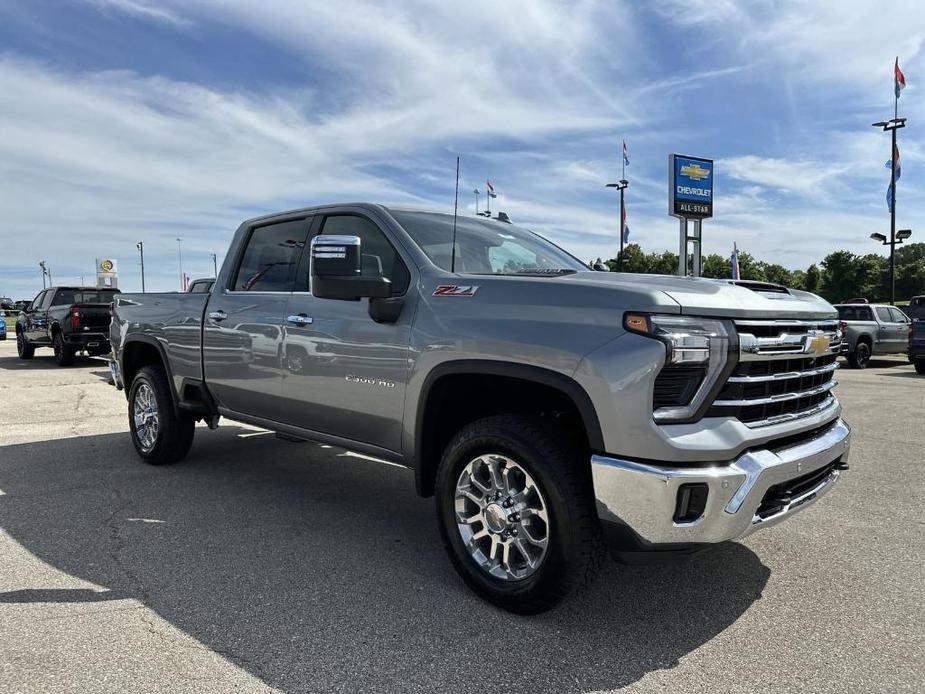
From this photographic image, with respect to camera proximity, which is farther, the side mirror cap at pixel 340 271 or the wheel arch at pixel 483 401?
the side mirror cap at pixel 340 271

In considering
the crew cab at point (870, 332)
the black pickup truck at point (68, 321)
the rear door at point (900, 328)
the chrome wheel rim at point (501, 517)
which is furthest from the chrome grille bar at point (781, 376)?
the rear door at point (900, 328)

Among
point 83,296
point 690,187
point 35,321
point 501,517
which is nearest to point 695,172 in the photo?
point 690,187

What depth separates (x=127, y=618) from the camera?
3.12 m

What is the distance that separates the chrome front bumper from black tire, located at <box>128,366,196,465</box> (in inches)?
162

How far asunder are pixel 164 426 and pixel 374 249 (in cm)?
277

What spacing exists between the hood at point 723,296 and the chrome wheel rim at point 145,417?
4.11 metres

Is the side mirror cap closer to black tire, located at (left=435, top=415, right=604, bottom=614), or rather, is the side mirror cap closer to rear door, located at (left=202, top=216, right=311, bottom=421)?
black tire, located at (left=435, top=415, right=604, bottom=614)

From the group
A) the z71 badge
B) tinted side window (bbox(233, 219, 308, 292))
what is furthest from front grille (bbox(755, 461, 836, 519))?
tinted side window (bbox(233, 219, 308, 292))

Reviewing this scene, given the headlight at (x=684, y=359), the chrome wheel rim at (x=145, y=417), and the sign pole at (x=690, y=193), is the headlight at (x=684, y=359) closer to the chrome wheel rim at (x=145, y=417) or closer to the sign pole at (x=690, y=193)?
the chrome wheel rim at (x=145, y=417)

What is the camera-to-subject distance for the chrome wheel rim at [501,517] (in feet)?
10.2

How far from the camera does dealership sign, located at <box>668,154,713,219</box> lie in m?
27.6

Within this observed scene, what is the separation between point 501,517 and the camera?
3.20 meters

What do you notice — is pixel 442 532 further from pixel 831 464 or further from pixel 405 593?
pixel 831 464

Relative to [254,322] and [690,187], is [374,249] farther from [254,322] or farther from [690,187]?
[690,187]
